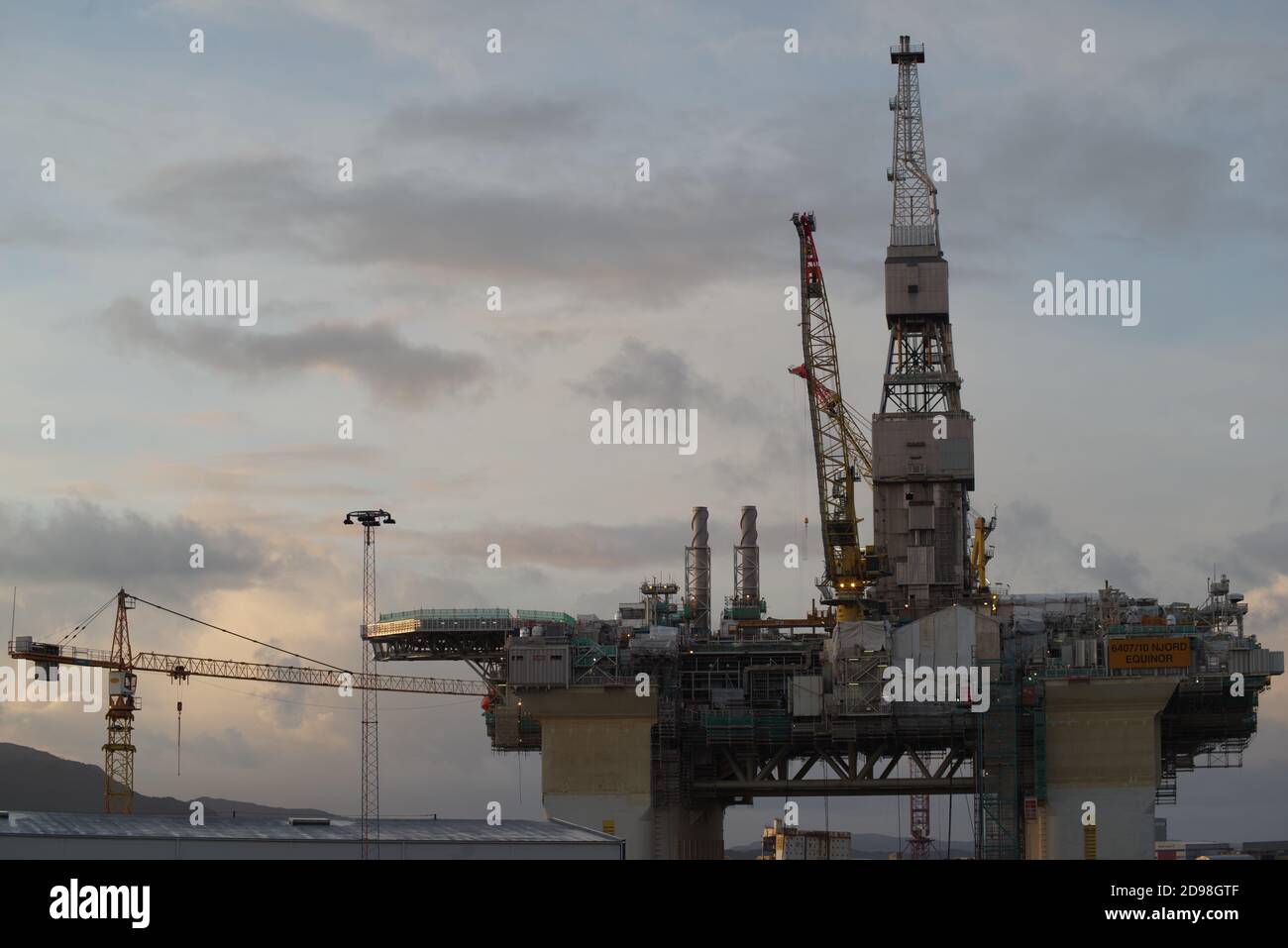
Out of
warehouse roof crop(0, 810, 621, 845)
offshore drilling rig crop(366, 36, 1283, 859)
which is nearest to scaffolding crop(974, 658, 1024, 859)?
offshore drilling rig crop(366, 36, 1283, 859)

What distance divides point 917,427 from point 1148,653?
2757cm

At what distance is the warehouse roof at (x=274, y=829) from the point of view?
92.1 meters

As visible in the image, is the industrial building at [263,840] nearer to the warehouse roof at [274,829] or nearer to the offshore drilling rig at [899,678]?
the warehouse roof at [274,829]

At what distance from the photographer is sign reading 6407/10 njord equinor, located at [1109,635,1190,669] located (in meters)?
139

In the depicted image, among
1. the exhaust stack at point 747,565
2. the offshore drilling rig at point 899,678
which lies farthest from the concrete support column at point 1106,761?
the exhaust stack at point 747,565

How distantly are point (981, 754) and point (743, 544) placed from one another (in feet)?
116

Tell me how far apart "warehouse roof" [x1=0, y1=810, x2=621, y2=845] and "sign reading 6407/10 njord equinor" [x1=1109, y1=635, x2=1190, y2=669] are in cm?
5050

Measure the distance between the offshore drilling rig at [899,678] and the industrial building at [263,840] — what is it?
4262 cm

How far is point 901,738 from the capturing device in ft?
474
